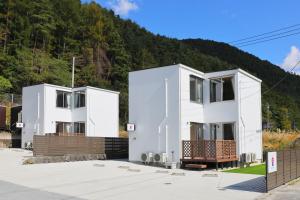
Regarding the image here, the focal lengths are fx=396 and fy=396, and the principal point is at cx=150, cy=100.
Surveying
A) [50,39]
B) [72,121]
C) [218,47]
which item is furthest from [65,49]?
[218,47]

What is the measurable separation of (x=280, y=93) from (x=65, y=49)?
4837cm

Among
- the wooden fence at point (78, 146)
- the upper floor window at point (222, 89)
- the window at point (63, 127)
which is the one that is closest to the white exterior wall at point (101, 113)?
the window at point (63, 127)

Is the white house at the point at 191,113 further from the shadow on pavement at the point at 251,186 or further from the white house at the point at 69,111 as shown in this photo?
the white house at the point at 69,111

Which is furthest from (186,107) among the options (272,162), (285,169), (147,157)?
(272,162)

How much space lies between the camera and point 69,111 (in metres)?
32.8

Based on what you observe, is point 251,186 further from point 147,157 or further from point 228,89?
point 228,89

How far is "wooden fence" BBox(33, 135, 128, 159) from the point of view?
73.4 ft

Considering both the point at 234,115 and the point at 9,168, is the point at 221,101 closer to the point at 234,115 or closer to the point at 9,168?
the point at 234,115

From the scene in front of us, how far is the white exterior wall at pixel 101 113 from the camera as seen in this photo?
30984 millimetres

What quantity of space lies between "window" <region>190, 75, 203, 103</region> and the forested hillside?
2546 centimetres

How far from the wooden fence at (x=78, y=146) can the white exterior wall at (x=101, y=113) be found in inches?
188

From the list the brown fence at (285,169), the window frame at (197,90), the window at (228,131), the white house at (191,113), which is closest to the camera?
the brown fence at (285,169)

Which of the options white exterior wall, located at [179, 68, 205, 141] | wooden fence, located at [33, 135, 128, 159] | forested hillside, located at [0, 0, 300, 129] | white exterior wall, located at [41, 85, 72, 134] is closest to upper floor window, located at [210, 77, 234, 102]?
white exterior wall, located at [179, 68, 205, 141]

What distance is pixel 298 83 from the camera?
76562 millimetres
